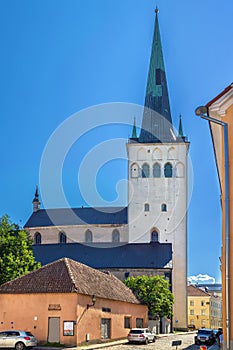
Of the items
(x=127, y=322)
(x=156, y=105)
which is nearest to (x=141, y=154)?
(x=156, y=105)

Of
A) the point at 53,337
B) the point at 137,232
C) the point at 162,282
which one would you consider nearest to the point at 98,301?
the point at 53,337

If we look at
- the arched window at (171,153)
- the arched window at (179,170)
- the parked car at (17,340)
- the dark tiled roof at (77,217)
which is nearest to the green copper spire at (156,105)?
the arched window at (171,153)

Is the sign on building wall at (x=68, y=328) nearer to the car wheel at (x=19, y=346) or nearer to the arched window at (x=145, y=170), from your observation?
the car wheel at (x=19, y=346)

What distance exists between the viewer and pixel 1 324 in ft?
113

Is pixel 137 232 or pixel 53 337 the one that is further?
pixel 137 232

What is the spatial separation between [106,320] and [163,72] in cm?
4696

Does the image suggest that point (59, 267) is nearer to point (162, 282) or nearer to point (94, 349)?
point (94, 349)

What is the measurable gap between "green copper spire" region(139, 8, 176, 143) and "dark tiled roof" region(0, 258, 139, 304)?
38.0m

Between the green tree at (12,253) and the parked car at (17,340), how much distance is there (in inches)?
608

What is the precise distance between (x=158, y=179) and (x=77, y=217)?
1400 centimetres

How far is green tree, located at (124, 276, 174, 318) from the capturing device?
55.3 meters

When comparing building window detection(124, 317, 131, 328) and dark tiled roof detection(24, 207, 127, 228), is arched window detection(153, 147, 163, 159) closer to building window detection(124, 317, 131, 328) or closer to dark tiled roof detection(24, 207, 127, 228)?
dark tiled roof detection(24, 207, 127, 228)

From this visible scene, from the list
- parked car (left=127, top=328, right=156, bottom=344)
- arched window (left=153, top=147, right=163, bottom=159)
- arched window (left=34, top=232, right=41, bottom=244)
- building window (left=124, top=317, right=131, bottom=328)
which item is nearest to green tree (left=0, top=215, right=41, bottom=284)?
building window (left=124, top=317, right=131, bottom=328)

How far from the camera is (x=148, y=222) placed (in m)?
73.7
